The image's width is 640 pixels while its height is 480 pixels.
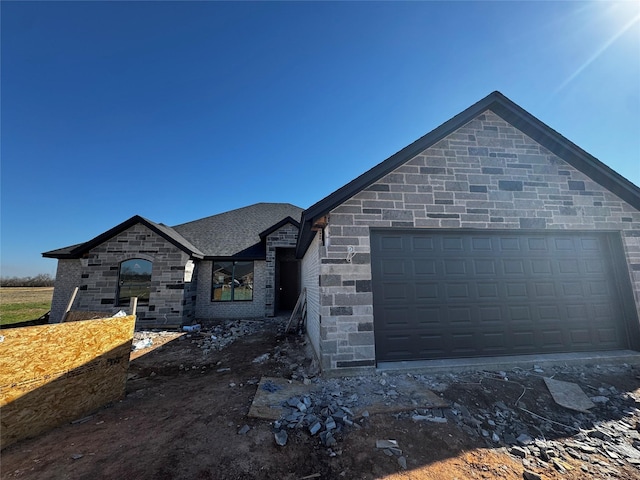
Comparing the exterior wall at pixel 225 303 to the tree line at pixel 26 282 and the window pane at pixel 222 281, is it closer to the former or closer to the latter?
the window pane at pixel 222 281

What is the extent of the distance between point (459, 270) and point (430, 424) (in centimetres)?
328

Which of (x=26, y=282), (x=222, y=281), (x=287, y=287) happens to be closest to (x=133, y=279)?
(x=222, y=281)

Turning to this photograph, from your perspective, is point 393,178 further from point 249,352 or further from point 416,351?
point 249,352

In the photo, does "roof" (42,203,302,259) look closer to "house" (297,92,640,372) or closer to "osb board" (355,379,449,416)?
"house" (297,92,640,372)

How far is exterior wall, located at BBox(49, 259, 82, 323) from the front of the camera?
483 inches

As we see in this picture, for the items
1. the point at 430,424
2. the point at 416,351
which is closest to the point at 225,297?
the point at 416,351

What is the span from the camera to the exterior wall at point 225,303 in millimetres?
12875

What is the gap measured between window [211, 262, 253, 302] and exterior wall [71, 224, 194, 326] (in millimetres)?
2096

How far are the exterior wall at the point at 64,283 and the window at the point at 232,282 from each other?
20.7 ft

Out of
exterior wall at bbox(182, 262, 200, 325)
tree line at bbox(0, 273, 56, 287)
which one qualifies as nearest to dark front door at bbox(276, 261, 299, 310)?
exterior wall at bbox(182, 262, 200, 325)

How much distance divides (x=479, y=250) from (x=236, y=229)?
1351cm

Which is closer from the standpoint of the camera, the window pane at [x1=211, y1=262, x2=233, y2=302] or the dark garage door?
the dark garage door

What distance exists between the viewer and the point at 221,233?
1561 cm

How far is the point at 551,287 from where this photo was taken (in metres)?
5.98
